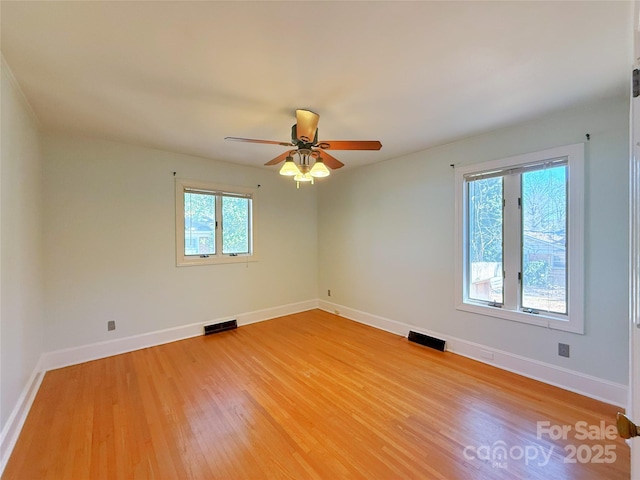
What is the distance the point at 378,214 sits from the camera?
166 inches

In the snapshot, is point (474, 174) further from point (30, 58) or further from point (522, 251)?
point (30, 58)

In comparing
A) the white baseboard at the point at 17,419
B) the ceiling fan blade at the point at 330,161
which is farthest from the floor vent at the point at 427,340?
the white baseboard at the point at 17,419

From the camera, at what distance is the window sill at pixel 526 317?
250cm

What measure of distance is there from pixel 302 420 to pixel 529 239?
275cm

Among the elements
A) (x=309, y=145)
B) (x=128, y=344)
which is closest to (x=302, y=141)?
(x=309, y=145)

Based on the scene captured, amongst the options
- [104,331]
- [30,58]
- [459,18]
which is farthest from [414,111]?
[104,331]

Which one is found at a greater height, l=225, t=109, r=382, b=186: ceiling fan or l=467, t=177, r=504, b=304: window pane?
l=225, t=109, r=382, b=186: ceiling fan

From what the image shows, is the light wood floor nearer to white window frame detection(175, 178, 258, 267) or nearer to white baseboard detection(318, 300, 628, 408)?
white baseboard detection(318, 300, 628, 408)

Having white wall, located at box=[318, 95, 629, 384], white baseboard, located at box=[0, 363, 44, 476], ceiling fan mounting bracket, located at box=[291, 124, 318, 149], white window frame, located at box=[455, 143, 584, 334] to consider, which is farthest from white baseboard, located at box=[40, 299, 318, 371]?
white window frame, located at box=[455, 143, 584, 334]

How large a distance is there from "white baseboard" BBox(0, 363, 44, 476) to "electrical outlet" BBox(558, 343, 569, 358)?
4.29 m

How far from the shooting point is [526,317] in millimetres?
2758

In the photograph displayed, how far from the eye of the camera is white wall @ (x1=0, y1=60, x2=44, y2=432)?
187 cm

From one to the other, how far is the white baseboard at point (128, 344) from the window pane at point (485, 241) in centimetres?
318

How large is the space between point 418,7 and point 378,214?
295cm
